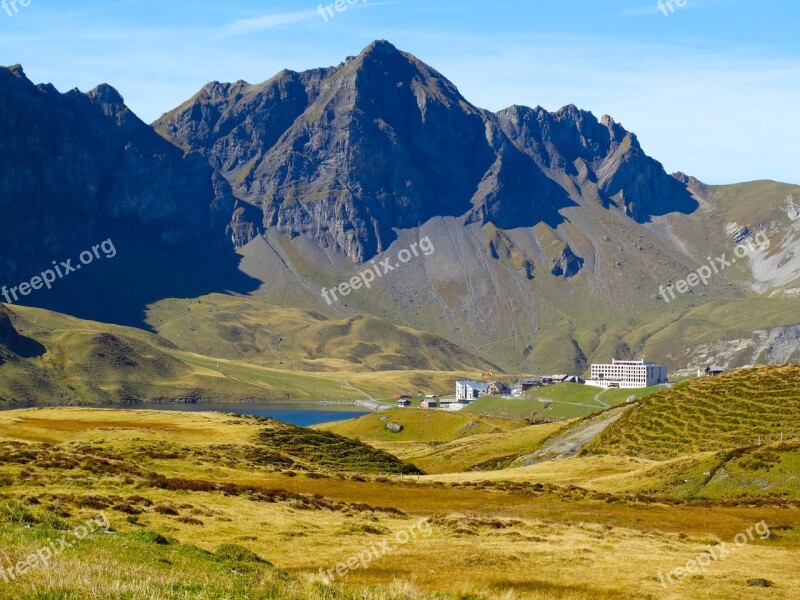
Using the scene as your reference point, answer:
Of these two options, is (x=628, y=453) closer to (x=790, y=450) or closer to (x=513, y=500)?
(x=790, y=450)

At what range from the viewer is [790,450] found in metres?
87.6

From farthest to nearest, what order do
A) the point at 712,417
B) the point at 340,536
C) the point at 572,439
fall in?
1. the point at 572,439
2. the point at 712,417
3. the point at 340,536

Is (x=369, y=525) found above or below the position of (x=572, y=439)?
above

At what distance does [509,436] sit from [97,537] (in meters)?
142

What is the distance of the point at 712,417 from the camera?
406ft

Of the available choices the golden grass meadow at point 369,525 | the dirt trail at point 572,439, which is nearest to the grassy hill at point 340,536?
the golden grass meadow at point 369,525

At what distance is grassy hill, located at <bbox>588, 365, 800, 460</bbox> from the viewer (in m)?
115

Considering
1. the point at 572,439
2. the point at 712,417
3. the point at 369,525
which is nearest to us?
the point at 369,525

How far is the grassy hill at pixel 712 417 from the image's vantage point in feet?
378

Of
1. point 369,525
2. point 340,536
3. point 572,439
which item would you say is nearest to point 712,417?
point 572,439

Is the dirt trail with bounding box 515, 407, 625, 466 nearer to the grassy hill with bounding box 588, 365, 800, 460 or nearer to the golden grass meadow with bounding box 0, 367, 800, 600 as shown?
the grassy hill with bounding box 588, 365, 800, 460

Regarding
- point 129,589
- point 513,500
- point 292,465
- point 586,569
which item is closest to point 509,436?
point 292,465

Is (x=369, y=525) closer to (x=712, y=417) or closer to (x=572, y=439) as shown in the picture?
(x=712, y=417)

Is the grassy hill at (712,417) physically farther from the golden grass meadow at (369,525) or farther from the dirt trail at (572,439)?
the golden grass meadow at (369,525)
